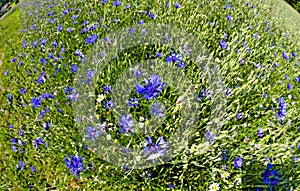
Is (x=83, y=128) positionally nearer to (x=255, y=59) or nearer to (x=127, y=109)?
(x=127, y=109)

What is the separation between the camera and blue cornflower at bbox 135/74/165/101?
6.47ft

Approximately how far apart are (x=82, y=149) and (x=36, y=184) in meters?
0.64

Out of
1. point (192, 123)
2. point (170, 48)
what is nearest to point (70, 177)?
point (192, 123)

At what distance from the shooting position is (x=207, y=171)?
1.86 meters

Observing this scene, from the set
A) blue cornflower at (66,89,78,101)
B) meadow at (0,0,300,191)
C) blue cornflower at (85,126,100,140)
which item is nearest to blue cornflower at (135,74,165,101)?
meadow at (0,0,300,191)

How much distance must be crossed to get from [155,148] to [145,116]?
0.31 metres

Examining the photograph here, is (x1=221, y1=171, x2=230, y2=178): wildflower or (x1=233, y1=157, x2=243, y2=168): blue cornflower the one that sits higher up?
(x1=233, y1=157, x2=243, y2=168): blue cornflower

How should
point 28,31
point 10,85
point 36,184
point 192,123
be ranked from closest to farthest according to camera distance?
point 192,123 < point 36,184 < point 10,85 < point 28,31

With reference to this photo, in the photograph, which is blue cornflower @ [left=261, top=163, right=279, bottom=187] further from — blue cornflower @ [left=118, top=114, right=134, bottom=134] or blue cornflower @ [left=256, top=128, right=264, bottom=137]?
blue cornflower @ [left=118, top=114, right=134, bottom=134]

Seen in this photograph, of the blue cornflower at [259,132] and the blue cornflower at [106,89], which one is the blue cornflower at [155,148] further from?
the blue cornflower at [259,132]

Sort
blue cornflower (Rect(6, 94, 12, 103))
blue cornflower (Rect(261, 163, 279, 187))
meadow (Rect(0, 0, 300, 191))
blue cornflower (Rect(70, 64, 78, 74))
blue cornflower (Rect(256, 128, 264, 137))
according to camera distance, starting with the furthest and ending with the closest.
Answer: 1. blue cornflower (Rect(6, 94, 12, 103))
2. blue cornflower (Rect(70, 64, 78, 74))
3. blue cornflower (Rect(256, 128, 264, 137))
4. meadow (Rect(0, 0, 300, 191))
5. blue cornflower (Rect(261, 163, 279, 187))

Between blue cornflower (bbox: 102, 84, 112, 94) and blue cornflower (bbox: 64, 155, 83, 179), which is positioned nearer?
blue cornflower (bbox: 64, 155, 83, 179)

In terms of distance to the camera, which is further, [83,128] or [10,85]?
[10,85]

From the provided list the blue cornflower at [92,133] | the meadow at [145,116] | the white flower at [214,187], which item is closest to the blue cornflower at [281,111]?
the meadow at [145,116]
